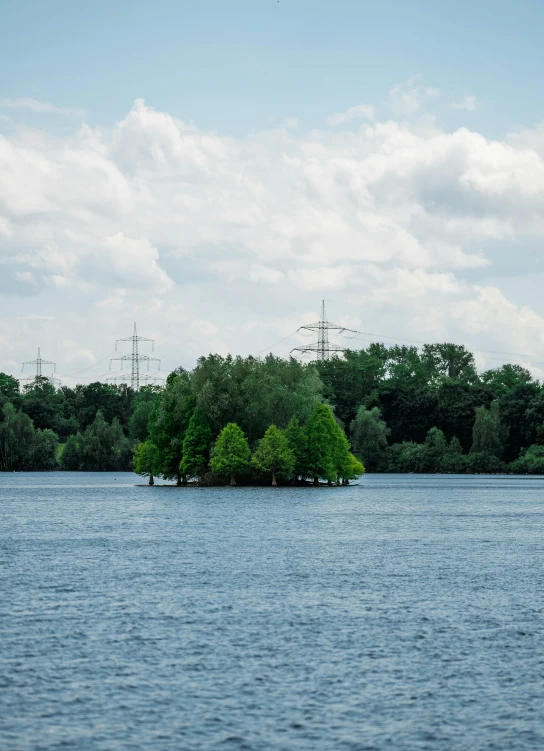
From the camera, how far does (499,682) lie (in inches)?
1027

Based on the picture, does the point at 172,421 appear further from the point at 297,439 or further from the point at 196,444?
the point at 297,439

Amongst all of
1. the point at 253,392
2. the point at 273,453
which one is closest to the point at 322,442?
the point at 273,453

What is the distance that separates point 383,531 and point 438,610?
36.9 m

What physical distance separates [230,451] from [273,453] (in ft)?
19.1

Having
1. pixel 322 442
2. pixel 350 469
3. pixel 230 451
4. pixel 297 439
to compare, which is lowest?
pixel 350 469

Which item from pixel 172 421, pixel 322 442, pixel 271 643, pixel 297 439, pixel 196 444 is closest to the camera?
pixel 271 643

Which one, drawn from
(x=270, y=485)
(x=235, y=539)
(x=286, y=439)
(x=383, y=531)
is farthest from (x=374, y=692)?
(x=270, y=485)

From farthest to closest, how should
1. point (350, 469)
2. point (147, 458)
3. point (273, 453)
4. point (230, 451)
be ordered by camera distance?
1. point (350, 469)
2. point (147, 458)
3. point (273, 453)
4. point (230, 451)

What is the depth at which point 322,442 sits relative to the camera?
466 ft

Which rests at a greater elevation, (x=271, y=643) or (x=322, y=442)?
(x=322, y=442)

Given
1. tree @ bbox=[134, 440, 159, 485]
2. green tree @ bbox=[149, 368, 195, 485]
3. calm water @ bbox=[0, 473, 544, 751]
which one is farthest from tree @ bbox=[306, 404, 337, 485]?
calm water @ bbox=[0, 473, 544, 751]

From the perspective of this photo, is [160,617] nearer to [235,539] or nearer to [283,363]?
[235,539]

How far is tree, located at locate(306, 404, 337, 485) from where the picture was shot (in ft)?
461

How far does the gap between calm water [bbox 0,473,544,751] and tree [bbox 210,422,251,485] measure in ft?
226
